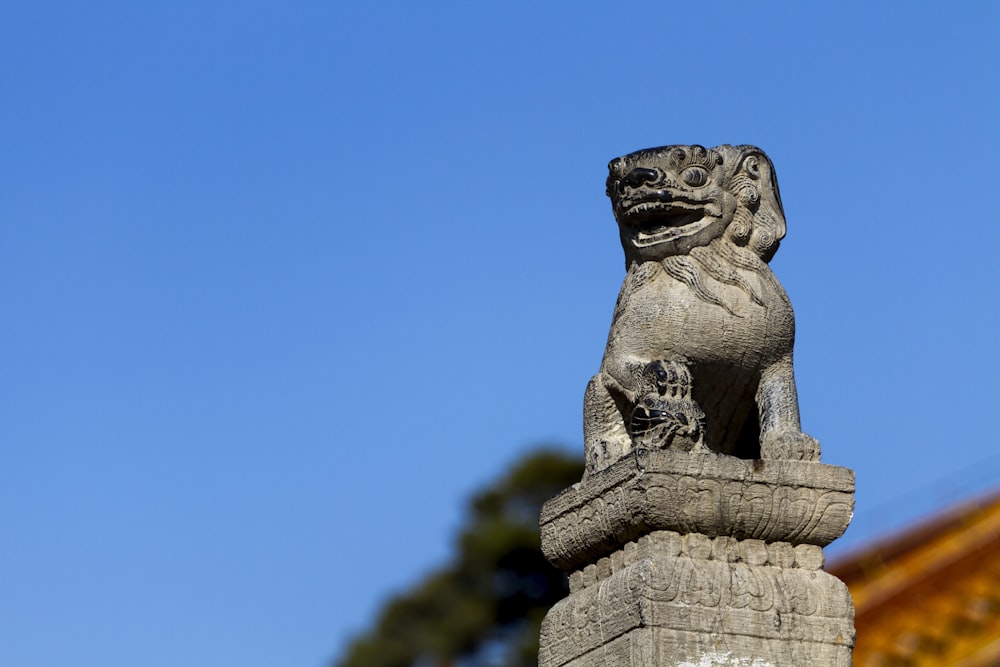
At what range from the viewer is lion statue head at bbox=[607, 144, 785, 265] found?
421 inches

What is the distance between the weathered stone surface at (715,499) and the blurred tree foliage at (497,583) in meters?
20.4

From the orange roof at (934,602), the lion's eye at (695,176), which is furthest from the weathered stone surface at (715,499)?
the orange roof at (934,602)

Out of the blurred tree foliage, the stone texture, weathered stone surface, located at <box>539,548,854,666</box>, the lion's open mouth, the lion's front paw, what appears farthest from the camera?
the blurred tree foliage

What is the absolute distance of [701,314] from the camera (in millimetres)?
10453

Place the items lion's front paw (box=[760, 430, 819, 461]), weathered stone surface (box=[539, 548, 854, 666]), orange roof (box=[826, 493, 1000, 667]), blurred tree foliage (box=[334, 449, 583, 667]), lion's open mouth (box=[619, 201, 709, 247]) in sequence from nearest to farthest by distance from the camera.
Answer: weathered stone surface (box=[539, 548, 854, 666]), lion's front paw (box=[760, 430, 819, 461]), lion's open mouth (box=[619, 201, 709, 247]), orange roof (box=[826, 493, 1000, 667]), blurred tree foliage (box=[334, 449, 583, 667])

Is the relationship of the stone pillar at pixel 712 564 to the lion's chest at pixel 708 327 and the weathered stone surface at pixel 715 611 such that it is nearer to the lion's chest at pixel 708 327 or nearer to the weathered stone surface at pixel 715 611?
the weathered stone surface at pixel 715 611

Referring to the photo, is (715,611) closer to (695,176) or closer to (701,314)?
(701,314)

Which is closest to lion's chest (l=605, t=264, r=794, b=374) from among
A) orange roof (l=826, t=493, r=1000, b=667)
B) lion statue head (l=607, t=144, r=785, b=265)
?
lion statue head (l=607, t=144, r=785, b=265)

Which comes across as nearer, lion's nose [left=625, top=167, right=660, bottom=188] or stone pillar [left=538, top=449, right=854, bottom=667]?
stone pillar [left=538, top=449, right=854, bottom=667]

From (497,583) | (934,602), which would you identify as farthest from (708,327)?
(497,583)

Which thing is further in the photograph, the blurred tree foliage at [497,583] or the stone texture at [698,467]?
the blurred tree foliage at [497,583]

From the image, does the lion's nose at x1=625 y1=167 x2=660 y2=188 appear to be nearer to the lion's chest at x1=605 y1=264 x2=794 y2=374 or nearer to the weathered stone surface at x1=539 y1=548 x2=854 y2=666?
the lion's chest at x1=605 y1=264 x2=794 y2=374

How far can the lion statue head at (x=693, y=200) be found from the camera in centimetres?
1070

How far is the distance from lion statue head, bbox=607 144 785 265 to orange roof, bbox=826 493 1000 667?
1034 cm
